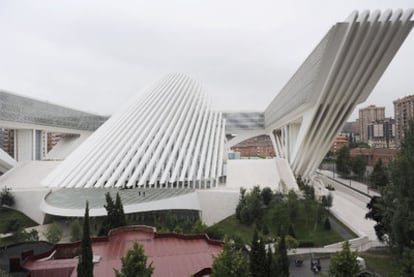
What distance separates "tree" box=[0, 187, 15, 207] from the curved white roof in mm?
4915

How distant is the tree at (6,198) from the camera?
916 inches

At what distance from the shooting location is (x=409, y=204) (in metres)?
11.8

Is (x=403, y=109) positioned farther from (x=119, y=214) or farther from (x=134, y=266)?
(x=134, y=266)

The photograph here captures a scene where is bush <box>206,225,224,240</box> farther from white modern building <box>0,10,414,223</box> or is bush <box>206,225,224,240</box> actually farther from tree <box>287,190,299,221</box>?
white modern building <box>0,10,414,223</box>

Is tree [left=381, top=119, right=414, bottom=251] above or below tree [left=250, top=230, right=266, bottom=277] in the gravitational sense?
above

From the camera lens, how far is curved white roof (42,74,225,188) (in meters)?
20.1

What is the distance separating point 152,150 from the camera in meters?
22.2

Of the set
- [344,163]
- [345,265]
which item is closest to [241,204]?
[345,265]

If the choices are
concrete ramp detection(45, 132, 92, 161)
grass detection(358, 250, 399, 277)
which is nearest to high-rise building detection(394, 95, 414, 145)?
grass detection(358, 250, 399, 277)

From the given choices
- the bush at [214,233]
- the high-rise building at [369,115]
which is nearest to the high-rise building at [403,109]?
the high-rise building at [369,115]

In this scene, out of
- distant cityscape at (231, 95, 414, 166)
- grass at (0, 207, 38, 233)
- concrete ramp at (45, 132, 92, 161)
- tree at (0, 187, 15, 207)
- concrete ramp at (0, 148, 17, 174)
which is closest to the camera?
grass at (0, 207, 38, 233)

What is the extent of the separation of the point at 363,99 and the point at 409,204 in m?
14.1

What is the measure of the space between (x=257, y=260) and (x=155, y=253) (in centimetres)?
488

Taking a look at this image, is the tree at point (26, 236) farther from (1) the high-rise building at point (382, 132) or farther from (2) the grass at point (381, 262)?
(1) the high-rise building at point (382, 132)
